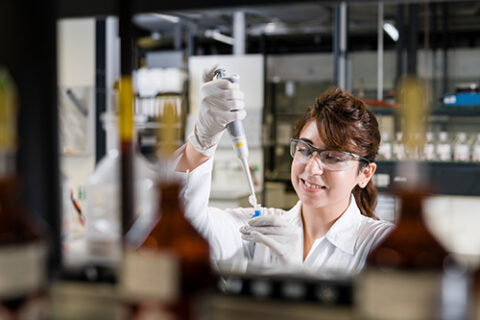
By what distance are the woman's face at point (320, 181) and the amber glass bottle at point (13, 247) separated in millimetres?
1313

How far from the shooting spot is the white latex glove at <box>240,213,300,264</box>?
1.86 meters

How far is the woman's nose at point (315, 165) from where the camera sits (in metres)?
1.87

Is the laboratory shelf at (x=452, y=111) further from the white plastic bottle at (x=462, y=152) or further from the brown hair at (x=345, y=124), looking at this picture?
the brown hair at (x=345, y=124)

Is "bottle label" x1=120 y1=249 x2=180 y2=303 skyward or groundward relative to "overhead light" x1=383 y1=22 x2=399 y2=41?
groundward

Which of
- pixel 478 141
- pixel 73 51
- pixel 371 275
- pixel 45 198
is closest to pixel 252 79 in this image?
pixel 73 51

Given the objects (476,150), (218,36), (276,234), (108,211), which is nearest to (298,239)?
(276,234)

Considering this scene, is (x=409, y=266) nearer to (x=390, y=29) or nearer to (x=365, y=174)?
(x=365, y=174)

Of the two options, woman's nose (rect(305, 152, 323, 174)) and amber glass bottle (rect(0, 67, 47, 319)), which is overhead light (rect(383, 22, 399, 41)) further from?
amber glass bottle (rect(0, 67, 47, 319))

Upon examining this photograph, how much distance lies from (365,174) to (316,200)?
21 centimetres

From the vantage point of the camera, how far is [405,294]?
54cm

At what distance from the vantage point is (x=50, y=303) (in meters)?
0.76

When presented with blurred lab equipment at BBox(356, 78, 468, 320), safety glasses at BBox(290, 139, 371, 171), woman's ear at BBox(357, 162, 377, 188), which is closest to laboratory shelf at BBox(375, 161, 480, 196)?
woman's ear at BBox(357, 162, 377, 188)

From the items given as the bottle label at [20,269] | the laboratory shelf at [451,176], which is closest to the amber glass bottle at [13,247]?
the bottle label at [20,269]

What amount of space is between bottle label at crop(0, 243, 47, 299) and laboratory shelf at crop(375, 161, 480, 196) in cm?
335
